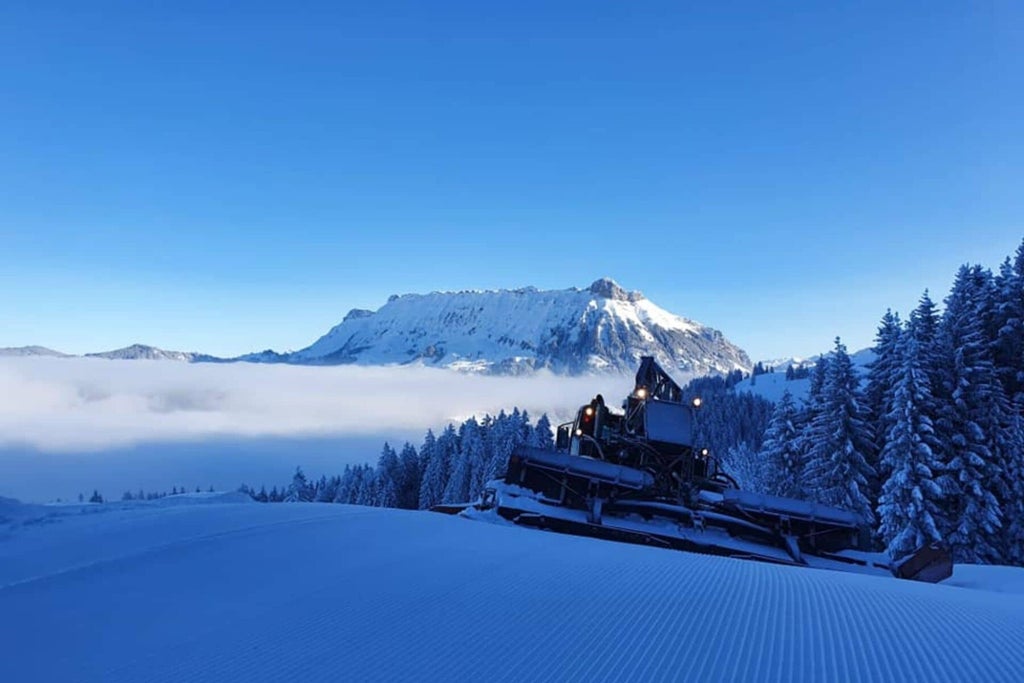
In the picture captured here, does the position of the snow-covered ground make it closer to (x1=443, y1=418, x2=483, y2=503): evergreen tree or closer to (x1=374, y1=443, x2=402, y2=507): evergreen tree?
(x1=443, y1=418, x2=483, y2=503): evergreen tree

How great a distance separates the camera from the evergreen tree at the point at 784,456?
123 feet

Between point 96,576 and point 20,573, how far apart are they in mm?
1013

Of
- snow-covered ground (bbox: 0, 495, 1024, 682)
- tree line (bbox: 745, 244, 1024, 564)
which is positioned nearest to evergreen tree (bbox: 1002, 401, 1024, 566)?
tree line (bbox: 745, 244, 1024, 564)

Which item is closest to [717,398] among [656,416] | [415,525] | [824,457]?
[824,457]

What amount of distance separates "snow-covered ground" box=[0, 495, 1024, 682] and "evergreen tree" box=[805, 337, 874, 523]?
76.6ft

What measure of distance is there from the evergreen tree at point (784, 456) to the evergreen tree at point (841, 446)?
3.62 meters

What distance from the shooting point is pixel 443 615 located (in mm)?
6227

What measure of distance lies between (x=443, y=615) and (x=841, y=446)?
30.6 meters

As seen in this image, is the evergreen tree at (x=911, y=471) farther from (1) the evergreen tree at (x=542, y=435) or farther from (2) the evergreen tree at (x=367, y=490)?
(2) the evergreen tree at (x=367, y=490)

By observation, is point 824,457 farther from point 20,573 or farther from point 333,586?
point 20,573

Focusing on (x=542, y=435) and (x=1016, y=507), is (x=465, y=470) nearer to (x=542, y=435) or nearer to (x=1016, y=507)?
(x=542, y=435)

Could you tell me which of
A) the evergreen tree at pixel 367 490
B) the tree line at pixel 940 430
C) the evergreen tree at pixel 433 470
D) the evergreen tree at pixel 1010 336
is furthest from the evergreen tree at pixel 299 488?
the evergreen tree at pixel 1010 336

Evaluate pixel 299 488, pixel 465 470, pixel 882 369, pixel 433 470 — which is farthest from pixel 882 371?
pixel 299 488

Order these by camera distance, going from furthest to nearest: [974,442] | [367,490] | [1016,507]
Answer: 1. [367,490]
2. [974,442]
3. [1016,507]
